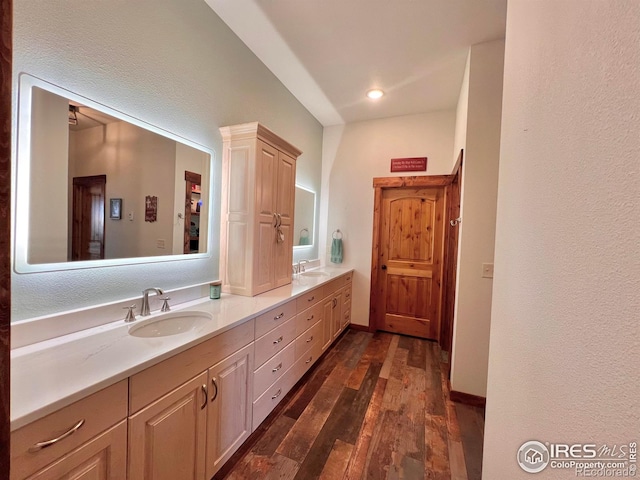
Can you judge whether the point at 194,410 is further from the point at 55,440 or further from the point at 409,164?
the point at 409,164

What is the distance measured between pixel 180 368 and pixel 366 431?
1.36 m

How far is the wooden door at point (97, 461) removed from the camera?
729mm

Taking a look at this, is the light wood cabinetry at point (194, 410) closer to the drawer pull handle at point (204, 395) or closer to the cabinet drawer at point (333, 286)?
the drawer pull handle at point (204, 395)

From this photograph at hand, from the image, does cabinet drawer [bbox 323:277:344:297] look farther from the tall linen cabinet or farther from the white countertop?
the white countertop

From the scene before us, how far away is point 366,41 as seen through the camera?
6.82ft

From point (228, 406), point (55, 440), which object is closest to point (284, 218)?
point (228, 406)

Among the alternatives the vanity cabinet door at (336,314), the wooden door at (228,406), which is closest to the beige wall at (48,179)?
the wooden door at (228,406)

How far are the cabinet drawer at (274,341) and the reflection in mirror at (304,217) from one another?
1.36 m

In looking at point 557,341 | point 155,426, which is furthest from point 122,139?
point 557,341

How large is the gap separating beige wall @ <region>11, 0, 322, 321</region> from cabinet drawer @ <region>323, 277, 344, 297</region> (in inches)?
46.6

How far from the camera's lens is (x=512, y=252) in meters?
0.82

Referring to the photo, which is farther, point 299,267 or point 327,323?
point 299,267

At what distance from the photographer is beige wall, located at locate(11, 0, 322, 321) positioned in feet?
3.50

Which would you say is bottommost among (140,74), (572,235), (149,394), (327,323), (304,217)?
(327,323)
